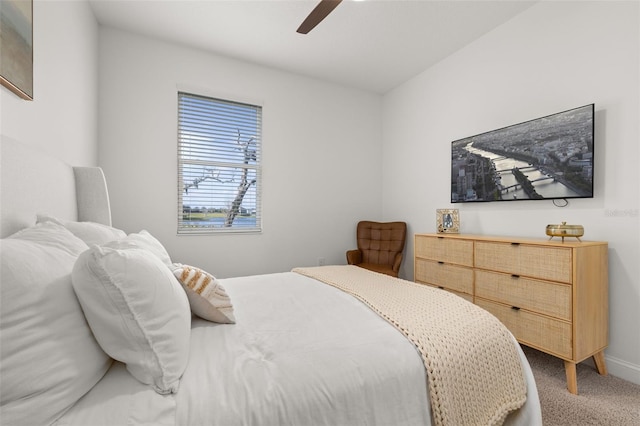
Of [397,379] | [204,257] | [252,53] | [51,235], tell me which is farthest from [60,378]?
[252,53]

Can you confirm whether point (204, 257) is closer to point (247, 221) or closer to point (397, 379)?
point (247, 221)

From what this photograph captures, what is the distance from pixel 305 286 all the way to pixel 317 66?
2.70 m

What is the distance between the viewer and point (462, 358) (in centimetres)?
102

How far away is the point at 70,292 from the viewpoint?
0.74 meters

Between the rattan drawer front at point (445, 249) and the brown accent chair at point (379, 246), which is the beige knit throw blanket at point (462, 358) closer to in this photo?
the rattan drawer front at point (445, 249)

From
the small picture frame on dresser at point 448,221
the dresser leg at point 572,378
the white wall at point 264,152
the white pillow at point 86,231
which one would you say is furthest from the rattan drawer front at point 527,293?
the white pillow at point 86,231

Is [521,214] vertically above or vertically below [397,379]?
above

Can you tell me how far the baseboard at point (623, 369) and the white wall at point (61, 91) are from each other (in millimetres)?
3603

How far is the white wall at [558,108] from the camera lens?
1917 millimetres

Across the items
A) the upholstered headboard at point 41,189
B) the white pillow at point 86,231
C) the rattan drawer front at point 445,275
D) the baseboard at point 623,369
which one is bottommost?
the baseboard at point 623,369

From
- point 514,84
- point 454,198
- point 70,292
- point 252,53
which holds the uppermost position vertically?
point 252,53

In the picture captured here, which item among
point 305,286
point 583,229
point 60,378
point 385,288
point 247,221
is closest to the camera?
point 60,378

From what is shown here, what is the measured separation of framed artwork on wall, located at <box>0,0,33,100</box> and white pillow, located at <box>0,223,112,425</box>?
3.12ft

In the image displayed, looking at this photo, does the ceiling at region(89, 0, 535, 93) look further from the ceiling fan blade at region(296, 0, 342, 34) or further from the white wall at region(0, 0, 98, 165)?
the ceiling fan blade at region(296, 0, 342, 34)
